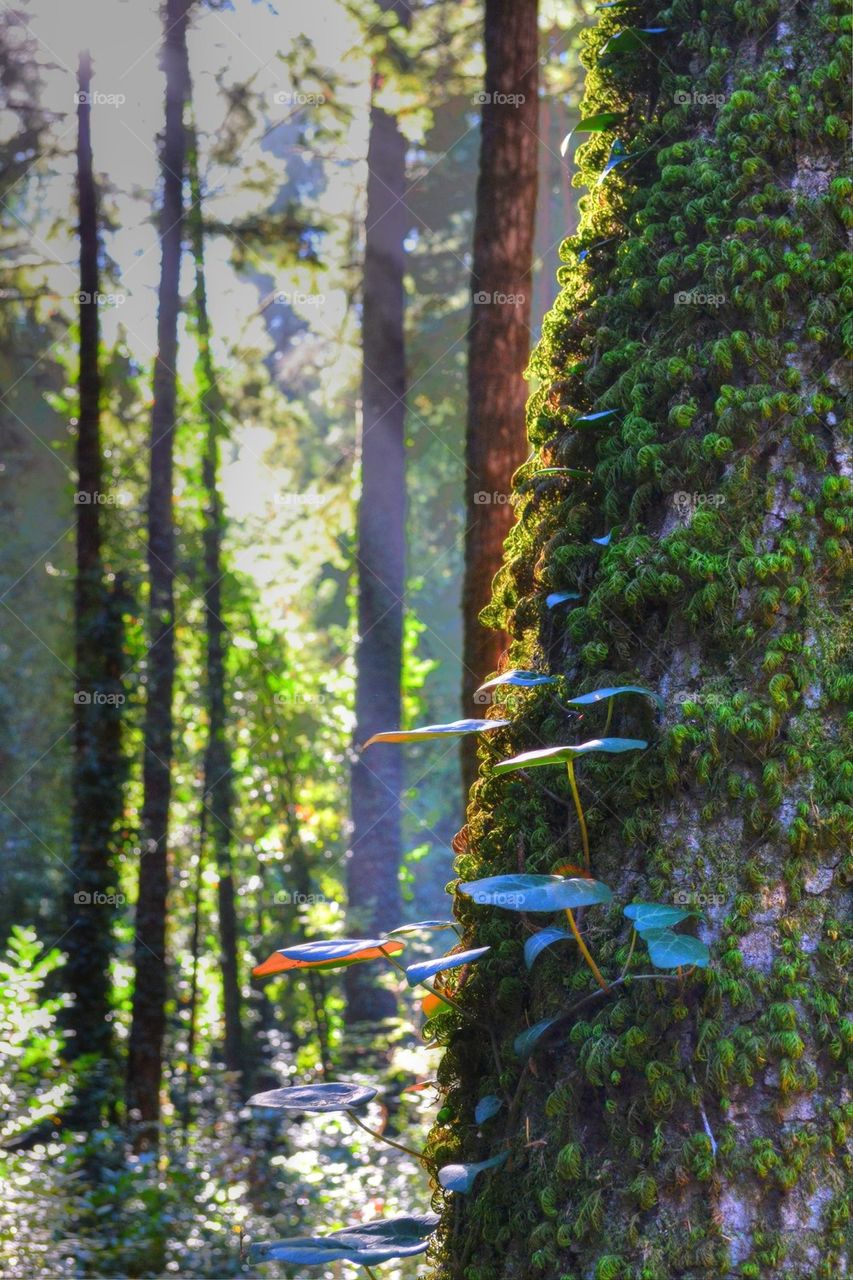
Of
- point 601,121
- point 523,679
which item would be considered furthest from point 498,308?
point 523,679

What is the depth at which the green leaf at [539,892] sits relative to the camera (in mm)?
1275

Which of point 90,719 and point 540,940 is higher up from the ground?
point 90,719

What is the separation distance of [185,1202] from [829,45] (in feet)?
22.8

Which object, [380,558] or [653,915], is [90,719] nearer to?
[380,558]

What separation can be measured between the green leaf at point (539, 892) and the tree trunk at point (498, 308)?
445 centimetres

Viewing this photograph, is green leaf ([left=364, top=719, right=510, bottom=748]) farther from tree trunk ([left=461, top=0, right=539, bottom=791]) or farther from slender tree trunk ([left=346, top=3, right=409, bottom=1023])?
slender tree trunk ([left=346, top=3, right=409, bottom=1023])

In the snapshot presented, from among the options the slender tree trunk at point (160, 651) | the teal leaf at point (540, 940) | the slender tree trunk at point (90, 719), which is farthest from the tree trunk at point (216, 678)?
the teal leaf at point (540, 940)

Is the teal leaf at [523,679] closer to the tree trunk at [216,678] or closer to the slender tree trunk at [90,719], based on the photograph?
the slender tree trunk at [90,719]

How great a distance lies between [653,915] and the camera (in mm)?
1286

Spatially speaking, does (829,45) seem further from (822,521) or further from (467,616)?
(467,616)

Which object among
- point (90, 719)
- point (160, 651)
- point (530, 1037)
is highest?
point (160, 651)

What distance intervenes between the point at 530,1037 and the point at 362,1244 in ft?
1.30

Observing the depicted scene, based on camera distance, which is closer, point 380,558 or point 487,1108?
point 487,1108

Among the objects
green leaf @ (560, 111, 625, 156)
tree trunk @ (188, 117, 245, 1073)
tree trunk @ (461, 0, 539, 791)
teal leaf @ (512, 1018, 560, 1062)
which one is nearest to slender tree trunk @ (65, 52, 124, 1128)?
tree trunk @ (188, 117, 245, 1073)
